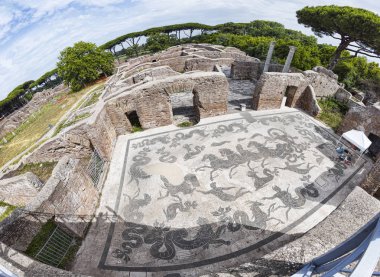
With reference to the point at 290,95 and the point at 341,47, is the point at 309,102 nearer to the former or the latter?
the point at 290,95

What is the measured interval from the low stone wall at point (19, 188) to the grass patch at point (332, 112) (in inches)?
635

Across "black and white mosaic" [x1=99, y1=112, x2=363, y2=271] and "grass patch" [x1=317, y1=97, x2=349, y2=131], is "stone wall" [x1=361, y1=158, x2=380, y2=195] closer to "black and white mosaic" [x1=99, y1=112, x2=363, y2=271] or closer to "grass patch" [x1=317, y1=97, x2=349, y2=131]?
"black and white mosaic" [x1=99, y1=112, x2=363, y2=271]

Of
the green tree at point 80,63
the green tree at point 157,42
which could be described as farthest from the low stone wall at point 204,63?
the green tree at point 157,42

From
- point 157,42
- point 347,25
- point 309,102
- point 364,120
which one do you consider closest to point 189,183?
point 364,120

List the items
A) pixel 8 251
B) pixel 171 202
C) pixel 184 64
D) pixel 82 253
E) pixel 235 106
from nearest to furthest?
pixel 8 251 → pixel 82 253 → pixel 171 202 → pixel 235 106 → pixel 184 64

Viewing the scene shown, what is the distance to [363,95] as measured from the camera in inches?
685

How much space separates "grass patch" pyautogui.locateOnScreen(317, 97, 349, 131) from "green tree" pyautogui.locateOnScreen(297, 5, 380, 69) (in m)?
7.51

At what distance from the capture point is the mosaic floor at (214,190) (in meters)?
6.39

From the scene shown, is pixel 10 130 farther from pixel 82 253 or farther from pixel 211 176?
pixel 211 176

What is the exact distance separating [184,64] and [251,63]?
8.11 metres

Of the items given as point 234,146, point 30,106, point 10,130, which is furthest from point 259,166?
point 30,106

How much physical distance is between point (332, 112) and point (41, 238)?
17528mm

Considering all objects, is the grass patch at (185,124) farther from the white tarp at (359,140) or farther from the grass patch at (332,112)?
the grass patch at (332,112)

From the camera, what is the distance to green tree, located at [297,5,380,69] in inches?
623
